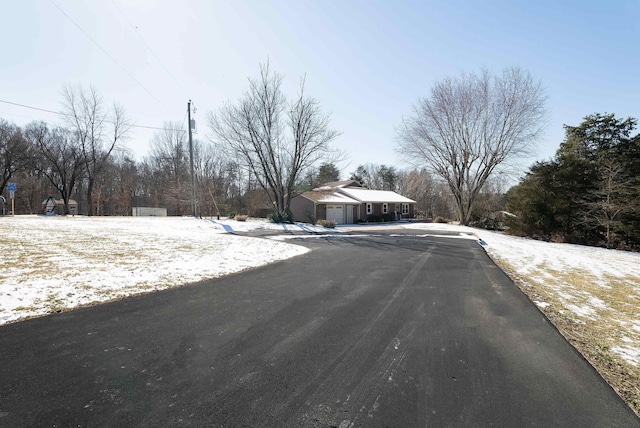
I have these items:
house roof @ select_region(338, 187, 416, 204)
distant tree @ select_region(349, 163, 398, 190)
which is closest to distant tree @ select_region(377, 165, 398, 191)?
distant tree @ select_region(349, 163, 398, 190)

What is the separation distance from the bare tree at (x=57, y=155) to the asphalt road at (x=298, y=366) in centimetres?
4081

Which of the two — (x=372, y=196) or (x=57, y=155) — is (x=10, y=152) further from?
(x=372, y=196)

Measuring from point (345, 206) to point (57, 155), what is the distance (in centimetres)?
3594

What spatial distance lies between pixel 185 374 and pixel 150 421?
Answer: 644 millimetres

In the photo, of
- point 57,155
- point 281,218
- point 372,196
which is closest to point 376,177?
point 372,196

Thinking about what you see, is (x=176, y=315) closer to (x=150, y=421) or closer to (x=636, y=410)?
(x=150, y=421)

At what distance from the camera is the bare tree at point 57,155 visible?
1385 inches

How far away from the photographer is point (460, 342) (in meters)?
3.64

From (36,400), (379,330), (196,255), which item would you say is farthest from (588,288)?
(196,255)

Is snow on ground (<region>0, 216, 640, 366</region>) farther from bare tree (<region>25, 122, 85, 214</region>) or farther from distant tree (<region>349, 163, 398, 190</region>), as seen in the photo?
distant tree (<region>349, 163, 398, 190</region>)

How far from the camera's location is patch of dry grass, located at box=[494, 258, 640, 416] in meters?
3.08

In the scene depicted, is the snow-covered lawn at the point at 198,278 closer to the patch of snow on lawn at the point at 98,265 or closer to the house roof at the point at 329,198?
the patch of snow on lawn at the point at 98,265

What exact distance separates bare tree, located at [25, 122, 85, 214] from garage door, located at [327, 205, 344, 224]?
98.6 ft

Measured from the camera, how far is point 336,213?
31234 millimetres
